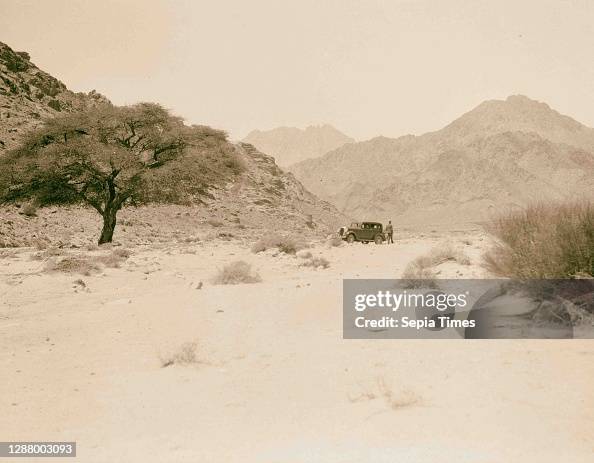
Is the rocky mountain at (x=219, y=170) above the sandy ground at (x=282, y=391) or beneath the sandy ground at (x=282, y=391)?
above

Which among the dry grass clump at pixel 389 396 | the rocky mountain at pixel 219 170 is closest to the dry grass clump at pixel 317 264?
the dry grass clump at pixel 389 396

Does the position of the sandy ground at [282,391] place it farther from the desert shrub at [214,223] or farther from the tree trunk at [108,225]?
the desert shrub at [214,223]

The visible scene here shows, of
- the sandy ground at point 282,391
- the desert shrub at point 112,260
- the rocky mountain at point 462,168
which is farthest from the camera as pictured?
the rocky mountain at point 462,168

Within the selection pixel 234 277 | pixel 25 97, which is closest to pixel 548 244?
pixel 234 277

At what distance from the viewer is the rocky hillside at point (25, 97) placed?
4066 cm

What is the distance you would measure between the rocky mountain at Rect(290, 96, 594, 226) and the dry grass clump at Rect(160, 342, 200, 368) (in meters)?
84.2

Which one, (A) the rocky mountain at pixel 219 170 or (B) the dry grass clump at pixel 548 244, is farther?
(A) the rocky mountain at pixel 219 170

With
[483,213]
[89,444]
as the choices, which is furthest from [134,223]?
[483,213]

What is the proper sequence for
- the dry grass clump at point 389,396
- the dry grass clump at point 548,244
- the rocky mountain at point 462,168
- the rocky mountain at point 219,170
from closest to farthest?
1. the dry grass clump at point 389,396
2. the dry grass clump at point 548,244
3. the rocky mountain at point 219,170
4. the rocky mountain at point 462,168

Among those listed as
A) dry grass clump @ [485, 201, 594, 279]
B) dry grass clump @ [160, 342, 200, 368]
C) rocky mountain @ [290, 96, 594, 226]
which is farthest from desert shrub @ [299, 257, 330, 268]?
rocky mountain @ [290, 96, 594, 226]

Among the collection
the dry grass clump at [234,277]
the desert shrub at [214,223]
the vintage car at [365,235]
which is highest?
the desert shrub at [214,223]

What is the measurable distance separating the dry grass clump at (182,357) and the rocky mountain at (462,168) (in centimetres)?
8419

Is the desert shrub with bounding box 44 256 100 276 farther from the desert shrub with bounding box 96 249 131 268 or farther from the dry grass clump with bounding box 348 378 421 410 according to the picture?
the dry grass clump with bounding box 348 378 421 410

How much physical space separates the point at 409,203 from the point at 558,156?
106 ft
